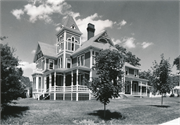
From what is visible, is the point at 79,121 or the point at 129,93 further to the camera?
the point at 129,93

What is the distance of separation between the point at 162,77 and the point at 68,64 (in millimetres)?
15901

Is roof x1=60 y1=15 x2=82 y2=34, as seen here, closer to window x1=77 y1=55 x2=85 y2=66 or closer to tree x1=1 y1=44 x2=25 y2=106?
window x1=77 y1=55 x2=85 y2=66

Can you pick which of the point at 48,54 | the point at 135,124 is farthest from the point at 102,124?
the point at 48,54

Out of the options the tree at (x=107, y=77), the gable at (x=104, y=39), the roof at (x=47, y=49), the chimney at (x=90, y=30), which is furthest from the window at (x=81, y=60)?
the tree at (x=107, y=77)

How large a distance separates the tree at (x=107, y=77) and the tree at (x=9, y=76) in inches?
204

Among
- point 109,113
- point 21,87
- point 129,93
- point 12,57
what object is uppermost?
point 12,57

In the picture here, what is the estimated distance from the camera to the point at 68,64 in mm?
27500

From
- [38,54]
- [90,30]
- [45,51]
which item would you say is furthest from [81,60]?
[38,54]

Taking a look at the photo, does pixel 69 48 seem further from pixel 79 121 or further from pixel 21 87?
pixel 79 121

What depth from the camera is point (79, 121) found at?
973 centimetres

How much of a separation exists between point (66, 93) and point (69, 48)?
29.4ft

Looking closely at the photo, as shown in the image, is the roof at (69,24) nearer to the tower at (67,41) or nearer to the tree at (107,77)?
the tower at (67,41)

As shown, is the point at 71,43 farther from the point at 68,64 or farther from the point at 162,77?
the point at 162,77

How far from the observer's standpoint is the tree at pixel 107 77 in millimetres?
10799
